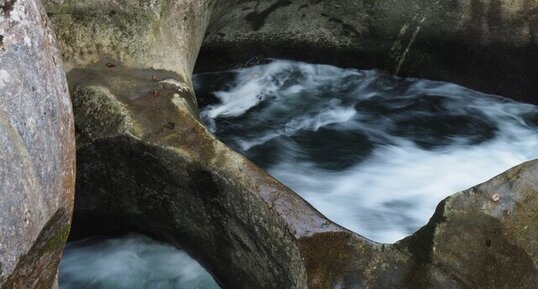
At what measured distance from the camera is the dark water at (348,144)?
4.33 m

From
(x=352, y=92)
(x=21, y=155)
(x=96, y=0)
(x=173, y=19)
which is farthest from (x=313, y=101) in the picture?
(x=21, y=155)

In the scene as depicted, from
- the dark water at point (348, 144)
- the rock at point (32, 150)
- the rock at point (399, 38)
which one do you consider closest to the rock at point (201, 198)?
the dark water at point (348, 144)

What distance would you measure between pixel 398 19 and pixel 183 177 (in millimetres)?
3420

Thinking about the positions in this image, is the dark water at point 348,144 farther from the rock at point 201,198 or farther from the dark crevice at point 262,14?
the dark crevice at point 262,14

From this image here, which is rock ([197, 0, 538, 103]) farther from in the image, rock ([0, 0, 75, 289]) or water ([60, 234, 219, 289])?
rock ([0, 0, 75, 289])

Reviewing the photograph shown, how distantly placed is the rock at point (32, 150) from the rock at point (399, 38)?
131 inches

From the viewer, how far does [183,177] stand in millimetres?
3723

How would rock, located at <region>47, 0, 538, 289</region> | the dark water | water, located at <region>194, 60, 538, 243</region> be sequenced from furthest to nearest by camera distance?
1. water, located at <region>194, 60, 538, 243</region>
2. the dark water
3. rock, located at <region>47, 0, 538, 289</region>

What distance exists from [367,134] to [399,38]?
107 centimetres

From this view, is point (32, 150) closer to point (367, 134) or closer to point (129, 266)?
point (129, 266)

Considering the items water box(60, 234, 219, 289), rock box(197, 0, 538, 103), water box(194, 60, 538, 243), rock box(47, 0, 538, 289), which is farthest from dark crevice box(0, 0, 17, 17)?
rock box(197, 0, 538, 103)

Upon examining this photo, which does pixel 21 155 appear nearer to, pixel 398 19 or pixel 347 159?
pixel 347 159

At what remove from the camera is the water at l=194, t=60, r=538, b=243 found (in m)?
5.02

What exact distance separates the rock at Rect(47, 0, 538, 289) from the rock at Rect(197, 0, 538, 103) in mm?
1520
